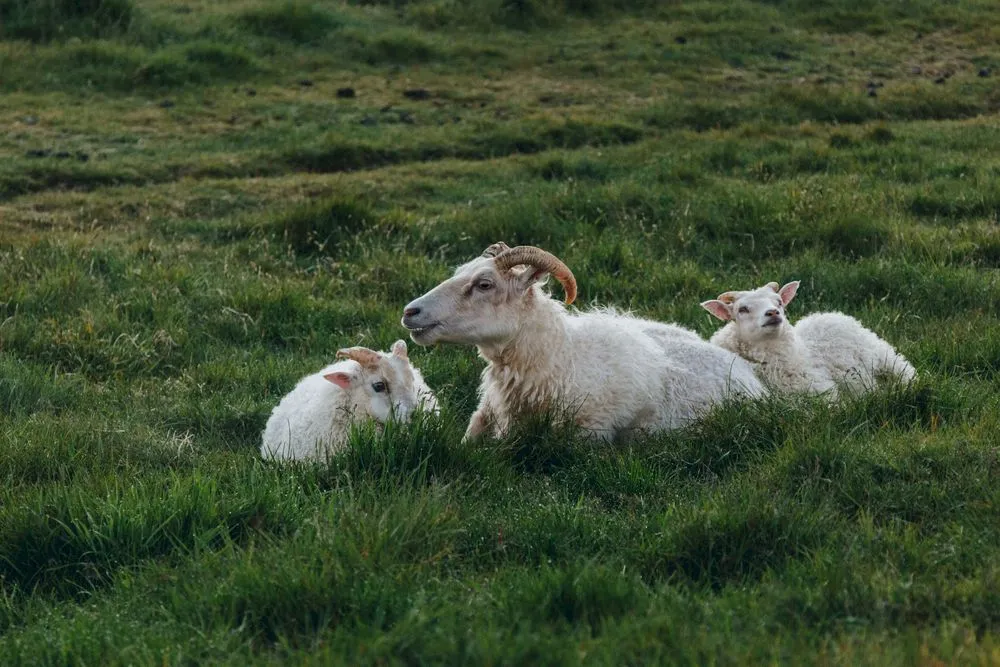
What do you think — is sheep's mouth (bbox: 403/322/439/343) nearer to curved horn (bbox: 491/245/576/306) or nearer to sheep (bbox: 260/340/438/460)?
sheep (bbox: 260/340/438/460)

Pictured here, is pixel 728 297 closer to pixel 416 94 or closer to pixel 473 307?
pixel 473 307

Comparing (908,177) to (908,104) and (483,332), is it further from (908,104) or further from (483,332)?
(483,332)

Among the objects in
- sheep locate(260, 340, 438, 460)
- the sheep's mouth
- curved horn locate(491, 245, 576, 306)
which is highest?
curved horn locate(491, 245, 576, 306)

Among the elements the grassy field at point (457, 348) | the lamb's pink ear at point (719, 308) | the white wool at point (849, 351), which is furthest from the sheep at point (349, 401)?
the white wool at point (849, 351)

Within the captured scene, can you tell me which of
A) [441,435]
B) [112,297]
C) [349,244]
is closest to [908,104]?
[349,244]

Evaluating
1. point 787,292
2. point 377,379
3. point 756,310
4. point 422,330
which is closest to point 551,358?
point 422,330

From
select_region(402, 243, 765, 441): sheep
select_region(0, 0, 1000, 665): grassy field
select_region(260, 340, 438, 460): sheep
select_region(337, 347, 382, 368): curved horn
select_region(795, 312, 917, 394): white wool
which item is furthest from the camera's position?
select_region(795, 312, 917, 394): white wool

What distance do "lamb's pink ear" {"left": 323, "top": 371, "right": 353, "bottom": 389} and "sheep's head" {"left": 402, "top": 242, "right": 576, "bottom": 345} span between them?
0.51m

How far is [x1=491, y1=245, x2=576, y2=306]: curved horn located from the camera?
20.4 feet

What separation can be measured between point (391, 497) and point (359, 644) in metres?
1.14

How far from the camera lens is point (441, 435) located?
16.9 feet

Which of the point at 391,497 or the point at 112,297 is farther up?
the point at 391,497

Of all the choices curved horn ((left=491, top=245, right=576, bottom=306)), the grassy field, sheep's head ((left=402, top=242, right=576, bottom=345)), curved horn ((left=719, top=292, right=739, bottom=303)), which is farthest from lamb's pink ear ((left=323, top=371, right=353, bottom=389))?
curved horn ((left=719, top=292, right=739, bottom=303))

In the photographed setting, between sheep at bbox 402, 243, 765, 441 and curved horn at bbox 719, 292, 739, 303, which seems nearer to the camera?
sheep at bbox 402, 243, 765, 441
